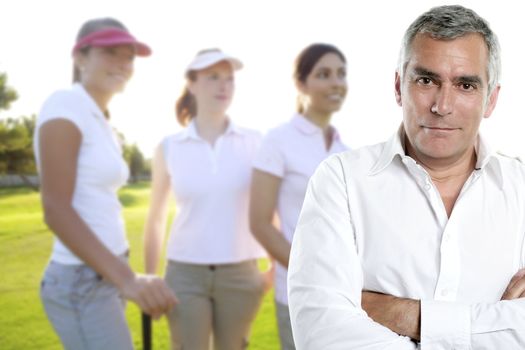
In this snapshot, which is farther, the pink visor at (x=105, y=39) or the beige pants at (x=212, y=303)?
the beige pants at (x=212, y=303)

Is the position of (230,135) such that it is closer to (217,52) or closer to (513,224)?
(217,52)

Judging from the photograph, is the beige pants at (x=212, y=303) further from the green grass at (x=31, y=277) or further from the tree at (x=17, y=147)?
the tree at (x=17, y=147)

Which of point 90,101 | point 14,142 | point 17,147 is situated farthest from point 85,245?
point 17,147

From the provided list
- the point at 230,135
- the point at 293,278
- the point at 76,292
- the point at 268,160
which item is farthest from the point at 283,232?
the point at 293,278

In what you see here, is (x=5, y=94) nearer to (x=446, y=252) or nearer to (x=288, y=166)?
(x=288, y=166)

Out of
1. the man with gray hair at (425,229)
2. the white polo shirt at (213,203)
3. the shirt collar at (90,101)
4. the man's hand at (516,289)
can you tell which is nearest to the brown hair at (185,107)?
the white polo shirt at (213,203)

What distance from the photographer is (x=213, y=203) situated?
2703mm

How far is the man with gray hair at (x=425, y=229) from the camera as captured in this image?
1.45 metres

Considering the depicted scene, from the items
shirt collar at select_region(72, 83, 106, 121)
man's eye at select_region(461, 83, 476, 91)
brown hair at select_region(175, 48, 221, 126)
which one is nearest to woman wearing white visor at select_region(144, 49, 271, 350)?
brown hair at select_region(175, 48, 221, 126)

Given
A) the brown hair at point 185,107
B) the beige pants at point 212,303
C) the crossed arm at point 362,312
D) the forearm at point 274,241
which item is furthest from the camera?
the brown hair at point 185,107

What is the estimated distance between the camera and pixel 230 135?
285 centimetres

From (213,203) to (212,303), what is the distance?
412mm

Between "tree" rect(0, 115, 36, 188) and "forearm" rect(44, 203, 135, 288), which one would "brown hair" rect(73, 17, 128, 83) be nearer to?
"forearm" rect(44, 203, 135, 288)

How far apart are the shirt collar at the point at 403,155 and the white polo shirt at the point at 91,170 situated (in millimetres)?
948
